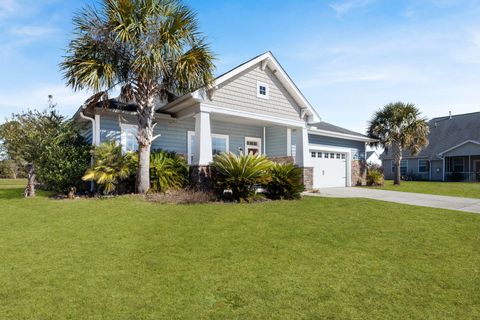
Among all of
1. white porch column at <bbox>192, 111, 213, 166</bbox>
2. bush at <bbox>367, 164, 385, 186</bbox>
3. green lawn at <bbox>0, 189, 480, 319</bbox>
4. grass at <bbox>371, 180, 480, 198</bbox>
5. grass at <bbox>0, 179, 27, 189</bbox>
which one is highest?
white porch column at <bbox>192, 111, 213, 166</bbox>

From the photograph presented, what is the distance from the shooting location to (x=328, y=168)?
1959 cm

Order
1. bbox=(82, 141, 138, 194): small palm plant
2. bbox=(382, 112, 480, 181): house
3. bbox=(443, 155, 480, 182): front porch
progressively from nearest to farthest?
1. bbox=(82, 141, 138, 194): small palm plant
2. bbox=(443, 155, 480, 182): front porch
3. bbox=(382, 112, 480, 181): house

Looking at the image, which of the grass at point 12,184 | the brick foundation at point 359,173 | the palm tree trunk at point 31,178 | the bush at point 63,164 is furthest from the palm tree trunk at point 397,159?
the grass at point 12,184

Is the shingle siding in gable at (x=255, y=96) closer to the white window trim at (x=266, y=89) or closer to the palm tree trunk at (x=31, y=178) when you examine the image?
the white window trim at (x=266, y=89)

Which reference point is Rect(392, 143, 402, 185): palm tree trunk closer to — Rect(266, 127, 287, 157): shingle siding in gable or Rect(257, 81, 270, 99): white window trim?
Rect(266, 127, 287, 157): shingle siding in gable

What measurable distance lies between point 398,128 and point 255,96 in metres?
13.9

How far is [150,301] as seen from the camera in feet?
11.3

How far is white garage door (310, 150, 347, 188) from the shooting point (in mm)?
18797

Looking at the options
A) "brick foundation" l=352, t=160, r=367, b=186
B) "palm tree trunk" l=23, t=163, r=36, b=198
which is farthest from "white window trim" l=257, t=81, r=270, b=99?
"palm tree trunk" l=23, t=163, r=36, b=198

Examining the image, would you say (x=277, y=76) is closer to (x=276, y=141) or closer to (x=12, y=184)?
(x=276, y=141)

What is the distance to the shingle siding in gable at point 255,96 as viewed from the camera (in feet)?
42.5

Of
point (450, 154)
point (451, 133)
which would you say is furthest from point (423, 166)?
point (451, 133)

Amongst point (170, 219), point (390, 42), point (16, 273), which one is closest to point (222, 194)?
point (170, 219)

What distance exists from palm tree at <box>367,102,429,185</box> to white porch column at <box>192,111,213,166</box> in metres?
15.9
